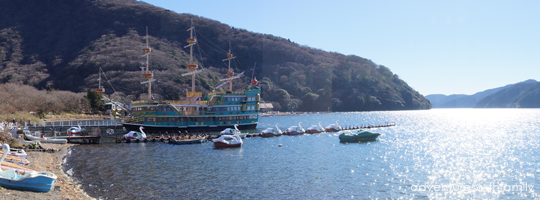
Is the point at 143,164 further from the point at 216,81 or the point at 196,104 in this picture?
the point at 216,81

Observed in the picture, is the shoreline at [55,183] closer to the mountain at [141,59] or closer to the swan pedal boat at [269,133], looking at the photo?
the swan pedal boat at [269,133]

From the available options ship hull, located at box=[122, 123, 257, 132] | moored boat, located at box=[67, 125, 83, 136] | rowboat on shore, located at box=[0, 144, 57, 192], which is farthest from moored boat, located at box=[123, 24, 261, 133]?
rowboat on shore, located at box=[0, 144, 57, 192]

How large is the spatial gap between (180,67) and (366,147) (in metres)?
113

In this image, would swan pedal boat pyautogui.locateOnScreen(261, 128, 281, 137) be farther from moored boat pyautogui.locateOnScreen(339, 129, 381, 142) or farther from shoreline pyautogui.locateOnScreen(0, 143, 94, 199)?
shoreline pyautogui.locateOnScreen(0, 143, 94, 199)

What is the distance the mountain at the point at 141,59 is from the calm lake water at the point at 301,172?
80.6 meters

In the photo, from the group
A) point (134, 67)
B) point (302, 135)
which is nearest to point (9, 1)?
point (134, 67)

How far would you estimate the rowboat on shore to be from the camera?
53.3ft

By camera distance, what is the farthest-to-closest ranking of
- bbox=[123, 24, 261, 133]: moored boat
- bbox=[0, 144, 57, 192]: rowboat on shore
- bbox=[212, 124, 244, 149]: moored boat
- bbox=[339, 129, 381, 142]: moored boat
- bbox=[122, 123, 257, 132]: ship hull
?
bbox=[123, 24, 261, 133]: moored boat, bbox=[122, 123, 257, 132]: ship hull, bbox=[339, 129, 381, 142]: moored boat, bbox=[212, 124, 244, 149]: moored boat, bbox=[0, 144, 57, 192]: rowboat on shore

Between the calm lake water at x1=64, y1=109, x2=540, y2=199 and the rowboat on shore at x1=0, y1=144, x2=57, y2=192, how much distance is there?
3.76m

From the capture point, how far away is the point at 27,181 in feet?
54.4

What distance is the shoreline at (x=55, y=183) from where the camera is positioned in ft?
51.8

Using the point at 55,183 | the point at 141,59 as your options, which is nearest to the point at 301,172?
the point at 55,183

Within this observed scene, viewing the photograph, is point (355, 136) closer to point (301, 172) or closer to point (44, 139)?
point (301, 172)

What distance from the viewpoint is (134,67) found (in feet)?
422
